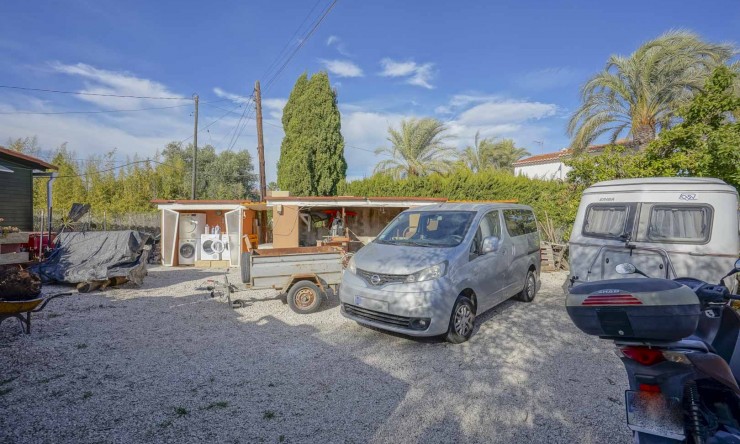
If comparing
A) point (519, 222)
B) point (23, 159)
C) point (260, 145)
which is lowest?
point (519, 222)

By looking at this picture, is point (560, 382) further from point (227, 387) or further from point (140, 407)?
point (140, 407)

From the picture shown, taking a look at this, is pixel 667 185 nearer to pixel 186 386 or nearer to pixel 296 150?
pixel 186 386

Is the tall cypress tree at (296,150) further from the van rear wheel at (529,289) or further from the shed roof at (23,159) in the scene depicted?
the van rear wheel at (529,289)

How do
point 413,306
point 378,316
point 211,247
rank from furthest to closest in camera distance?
point 211,247
point 378,316
point 413,306

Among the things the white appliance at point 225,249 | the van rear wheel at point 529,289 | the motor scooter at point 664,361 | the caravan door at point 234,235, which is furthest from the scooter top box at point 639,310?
the white appliance at point 225,249

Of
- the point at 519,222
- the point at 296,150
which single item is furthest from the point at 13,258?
the point at 296,150

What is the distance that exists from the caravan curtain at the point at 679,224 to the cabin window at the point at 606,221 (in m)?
0.40

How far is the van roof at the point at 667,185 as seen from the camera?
18.8 feet

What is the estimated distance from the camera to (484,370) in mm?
4461

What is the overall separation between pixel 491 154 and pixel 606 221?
917 inches

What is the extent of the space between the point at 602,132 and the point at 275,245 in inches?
554

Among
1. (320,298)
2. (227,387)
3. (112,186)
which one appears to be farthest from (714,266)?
(112,186)

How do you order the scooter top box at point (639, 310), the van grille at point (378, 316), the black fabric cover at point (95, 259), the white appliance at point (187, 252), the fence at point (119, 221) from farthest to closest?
the fence at point (119, 221), the white appliance at point (187, 252), the black fabric cover at point (95, 259), the van grille at point (378, 316), the scooter top box at point (639, 310)

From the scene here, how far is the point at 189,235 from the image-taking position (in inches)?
575
